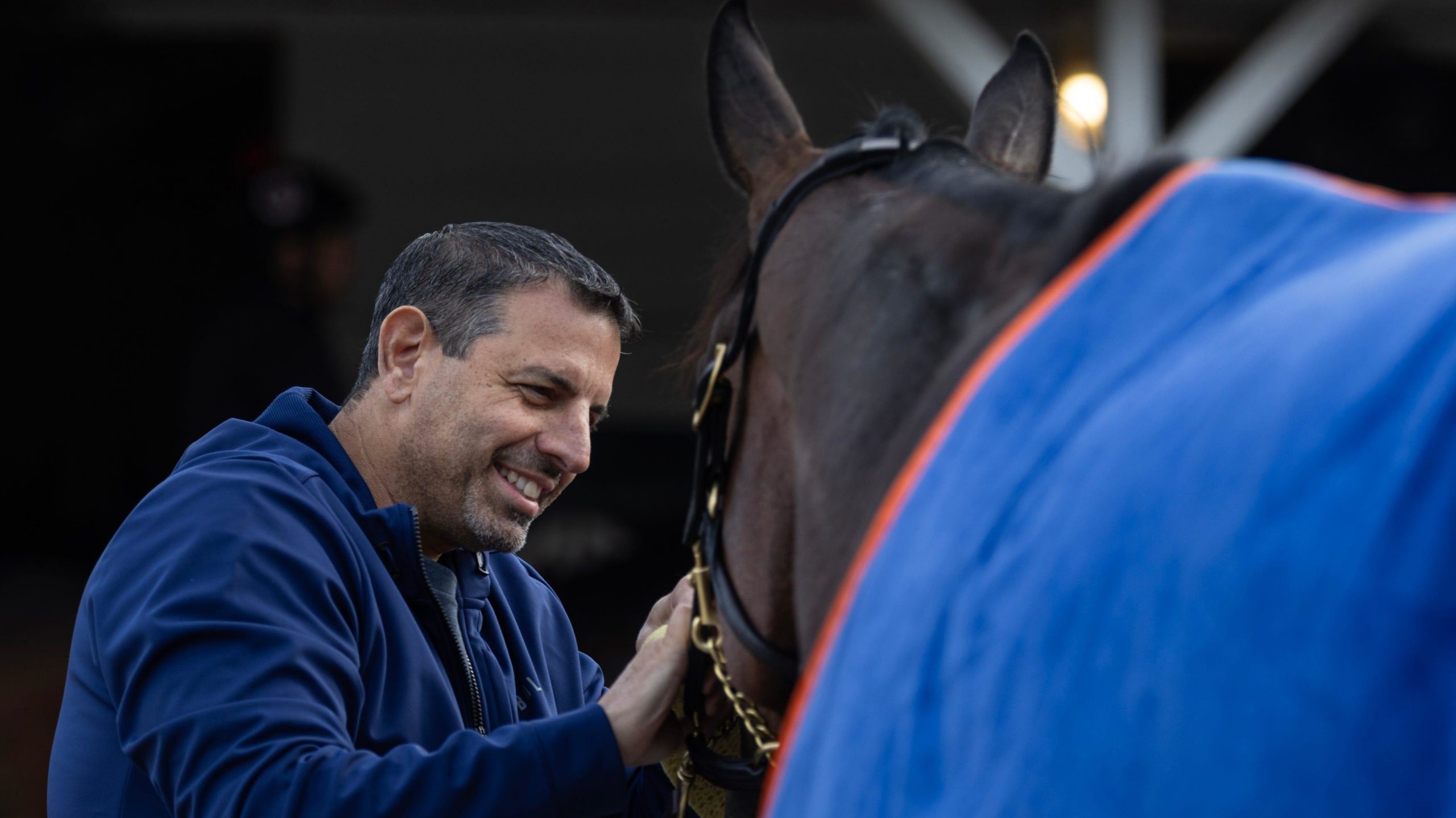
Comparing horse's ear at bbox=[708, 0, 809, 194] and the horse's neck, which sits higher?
horse's ear at bbox=[708, 0, 809, 194]

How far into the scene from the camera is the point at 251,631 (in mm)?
1425

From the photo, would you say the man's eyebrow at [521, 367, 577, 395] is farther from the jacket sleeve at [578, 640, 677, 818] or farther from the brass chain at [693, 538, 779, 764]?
the jacket sleeve at [578, 640, 677, 818]

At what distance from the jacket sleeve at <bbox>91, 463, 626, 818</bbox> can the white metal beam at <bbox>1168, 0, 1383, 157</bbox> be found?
4.62 m

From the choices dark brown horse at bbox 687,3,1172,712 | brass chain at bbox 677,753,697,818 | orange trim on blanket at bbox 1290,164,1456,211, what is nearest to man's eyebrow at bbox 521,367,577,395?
dark brown horse at bbox 687,3,1172,712

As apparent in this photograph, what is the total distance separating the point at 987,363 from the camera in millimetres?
963

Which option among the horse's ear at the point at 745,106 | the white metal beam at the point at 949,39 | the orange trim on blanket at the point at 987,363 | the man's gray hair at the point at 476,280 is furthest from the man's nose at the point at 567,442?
the white metal beam at the point at 949,39

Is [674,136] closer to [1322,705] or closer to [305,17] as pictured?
[305,17]

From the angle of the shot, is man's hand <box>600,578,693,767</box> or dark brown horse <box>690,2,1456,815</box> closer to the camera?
dark brown horse <box>690,2,1456,815</box>

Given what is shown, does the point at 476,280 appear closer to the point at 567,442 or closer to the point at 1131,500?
the point at 567,442

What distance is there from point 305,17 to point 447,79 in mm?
676

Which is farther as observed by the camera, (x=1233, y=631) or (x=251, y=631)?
(x=251, y=631)

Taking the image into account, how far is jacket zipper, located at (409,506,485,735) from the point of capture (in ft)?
5.67

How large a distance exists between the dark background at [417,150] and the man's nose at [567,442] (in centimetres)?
430

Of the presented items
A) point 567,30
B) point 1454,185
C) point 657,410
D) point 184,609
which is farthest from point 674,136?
point 184,609
